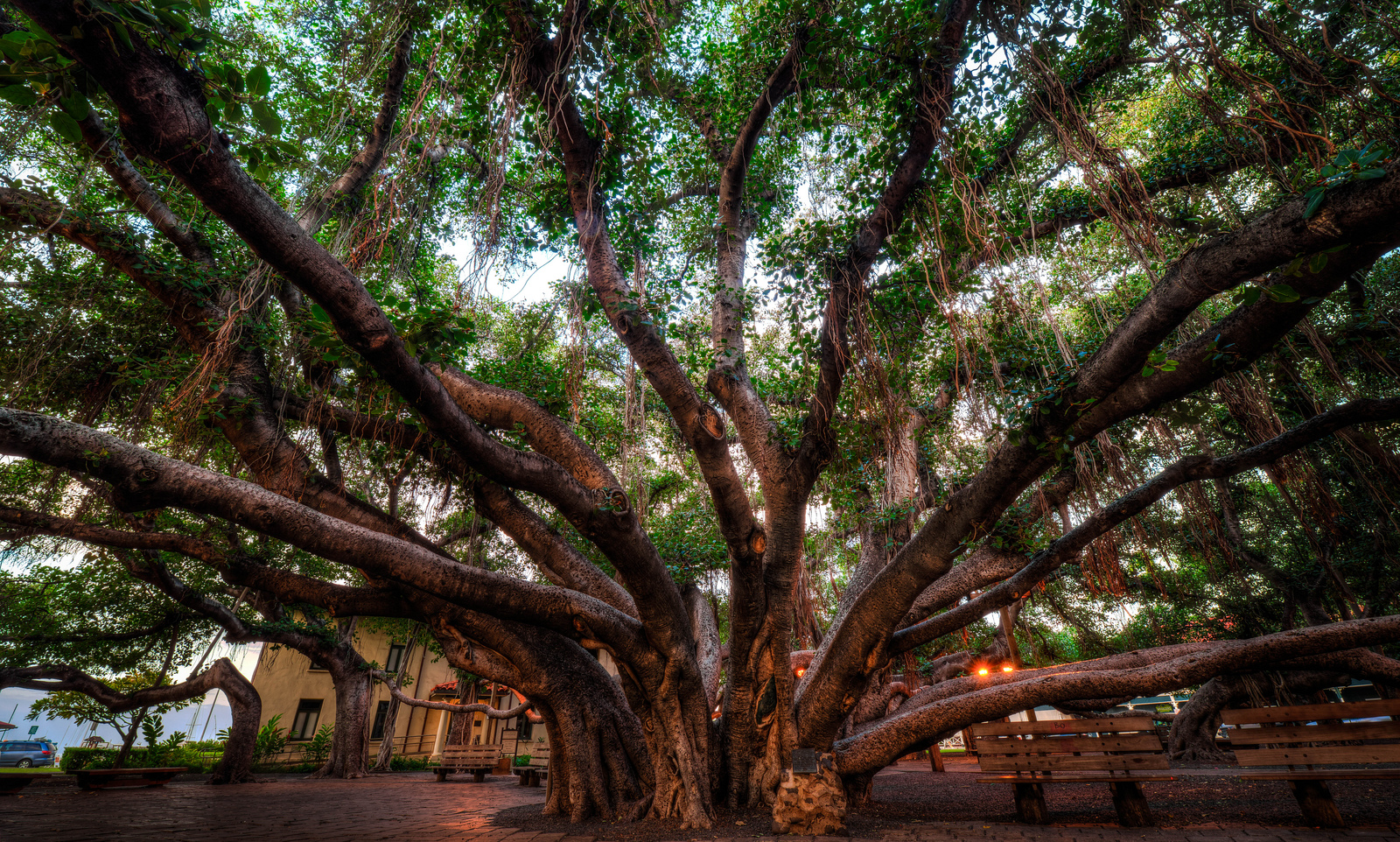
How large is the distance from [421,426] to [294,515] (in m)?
1.32

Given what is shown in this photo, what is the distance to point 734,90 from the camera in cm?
545

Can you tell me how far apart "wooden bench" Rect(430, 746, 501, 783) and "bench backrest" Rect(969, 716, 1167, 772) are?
985 cm

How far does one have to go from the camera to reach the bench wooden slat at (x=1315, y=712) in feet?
11.4

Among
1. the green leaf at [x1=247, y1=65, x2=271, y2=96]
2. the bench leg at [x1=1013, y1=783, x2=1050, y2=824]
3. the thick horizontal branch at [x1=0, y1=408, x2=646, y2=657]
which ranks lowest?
the bench leg at [x1=1013, y1=783, x2=1050, y2=824]

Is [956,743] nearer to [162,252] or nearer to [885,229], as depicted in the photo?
[885,229]

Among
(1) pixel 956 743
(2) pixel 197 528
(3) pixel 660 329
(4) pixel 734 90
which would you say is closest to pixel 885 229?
(3) pixel 660 329

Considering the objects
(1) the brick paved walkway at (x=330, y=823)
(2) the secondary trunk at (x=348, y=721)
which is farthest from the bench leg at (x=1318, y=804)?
(2) the secondary trunk at (x=348, y=721)

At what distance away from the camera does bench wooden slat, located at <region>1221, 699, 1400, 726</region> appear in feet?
11.4

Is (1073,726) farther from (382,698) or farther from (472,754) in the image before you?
(382,698)

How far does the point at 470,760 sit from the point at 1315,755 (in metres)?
12.2

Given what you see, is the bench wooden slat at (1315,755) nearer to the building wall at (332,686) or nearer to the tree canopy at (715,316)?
the tree canopy at (715,316)

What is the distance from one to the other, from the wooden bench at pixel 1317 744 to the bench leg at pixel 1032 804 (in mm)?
1311

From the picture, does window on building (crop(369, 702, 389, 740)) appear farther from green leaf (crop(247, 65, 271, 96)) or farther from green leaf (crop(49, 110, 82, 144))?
green leaf (crop(247, 65, 271, 96))

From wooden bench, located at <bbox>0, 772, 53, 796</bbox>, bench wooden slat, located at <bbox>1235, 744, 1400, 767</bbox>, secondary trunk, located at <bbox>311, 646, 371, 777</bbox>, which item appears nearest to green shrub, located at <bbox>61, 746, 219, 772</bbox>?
secondary trunk, located at <bbox>311, 646, 371, 777</bbox>
